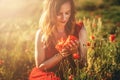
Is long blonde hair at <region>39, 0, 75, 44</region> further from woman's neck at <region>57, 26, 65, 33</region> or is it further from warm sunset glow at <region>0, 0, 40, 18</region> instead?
warm sunset glow at <region>0, 0, 40, 18</region>

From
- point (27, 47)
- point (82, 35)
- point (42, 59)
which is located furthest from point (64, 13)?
point (27, 47)

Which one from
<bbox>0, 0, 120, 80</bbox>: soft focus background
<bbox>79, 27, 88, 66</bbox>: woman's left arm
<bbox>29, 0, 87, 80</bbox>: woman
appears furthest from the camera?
<bbox>0, 0, 120, 80</bbox>: soft focus background

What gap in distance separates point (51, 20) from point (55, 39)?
0.20 meters

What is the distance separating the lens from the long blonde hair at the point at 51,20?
14.5 feet

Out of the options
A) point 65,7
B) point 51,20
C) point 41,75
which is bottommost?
point 41,75

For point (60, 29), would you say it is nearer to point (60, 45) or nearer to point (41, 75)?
point (60, 45)

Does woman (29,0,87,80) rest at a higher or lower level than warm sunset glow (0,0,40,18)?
lower

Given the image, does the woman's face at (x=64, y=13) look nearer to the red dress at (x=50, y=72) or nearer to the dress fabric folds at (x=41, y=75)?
the red dress at (x=50, y=72)

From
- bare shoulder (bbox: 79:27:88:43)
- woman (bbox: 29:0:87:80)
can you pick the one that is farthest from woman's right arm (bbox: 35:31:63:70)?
bare shoulder (bbox: 79:27:88:43)

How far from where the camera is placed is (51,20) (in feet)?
14.8

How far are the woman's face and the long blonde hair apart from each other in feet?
0.11

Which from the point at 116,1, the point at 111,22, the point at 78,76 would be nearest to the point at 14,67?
the point at 78,76

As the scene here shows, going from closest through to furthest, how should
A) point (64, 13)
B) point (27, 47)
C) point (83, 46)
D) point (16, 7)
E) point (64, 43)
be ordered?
point (64, 43) → point (64, 13) → point (83, 46) → point (27, 47) → point (16, 7)

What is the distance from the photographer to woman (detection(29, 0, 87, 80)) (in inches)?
175
